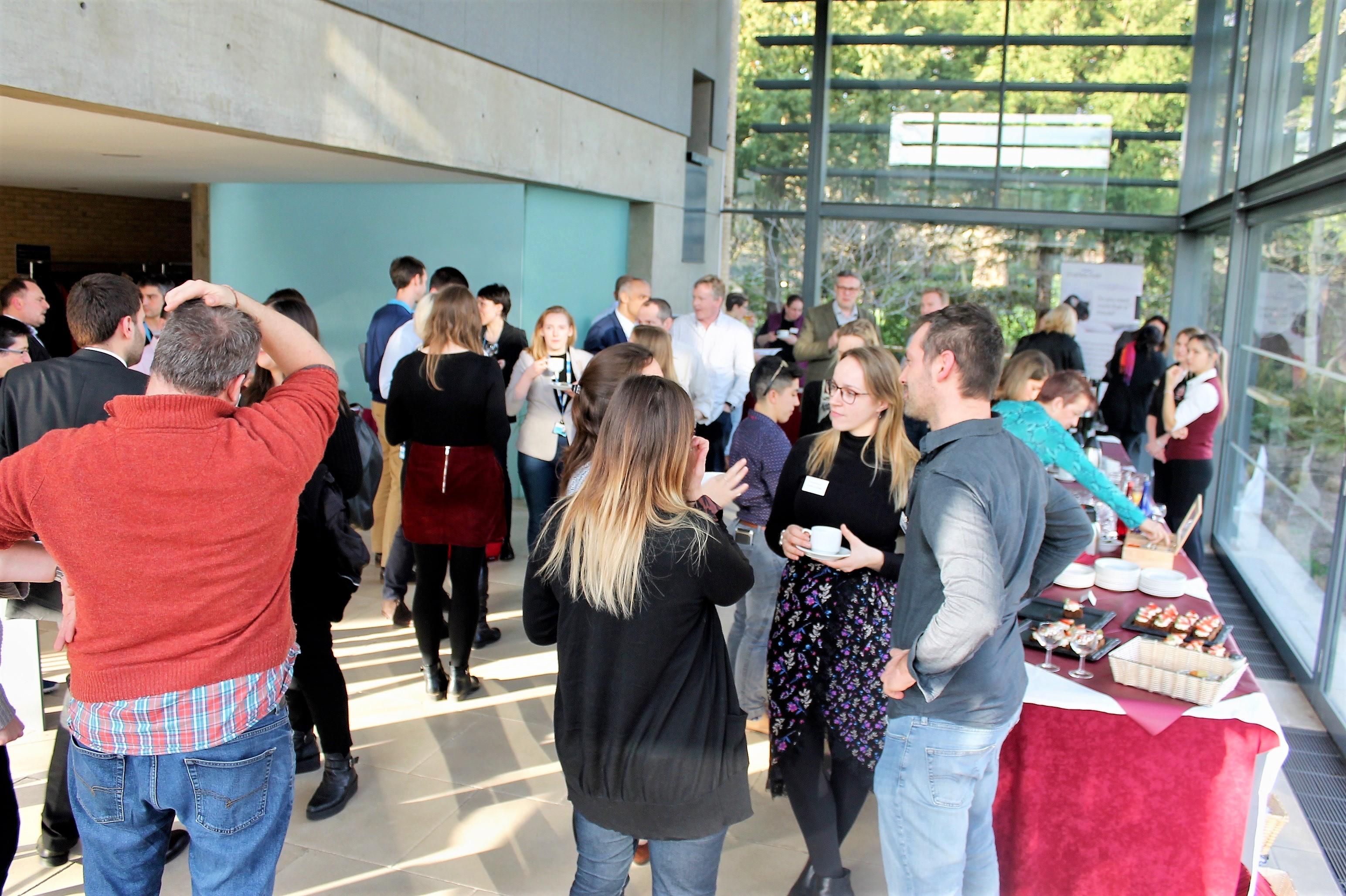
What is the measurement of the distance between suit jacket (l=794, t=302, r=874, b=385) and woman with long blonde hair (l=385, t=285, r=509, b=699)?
3314mm

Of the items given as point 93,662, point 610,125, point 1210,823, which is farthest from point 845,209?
point 93,662

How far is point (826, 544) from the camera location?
8.10 ft

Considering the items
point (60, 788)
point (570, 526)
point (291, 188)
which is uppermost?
point (291, 188)

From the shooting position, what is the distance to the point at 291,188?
7266 millimetres

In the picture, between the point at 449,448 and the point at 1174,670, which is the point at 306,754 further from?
the point at 1174,670

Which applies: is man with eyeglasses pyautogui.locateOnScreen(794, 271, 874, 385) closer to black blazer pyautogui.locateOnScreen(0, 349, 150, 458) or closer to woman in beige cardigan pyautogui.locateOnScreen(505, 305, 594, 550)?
woman in beige cardigan pyautogui.locateOnScreen(505, 305, 594, 550)

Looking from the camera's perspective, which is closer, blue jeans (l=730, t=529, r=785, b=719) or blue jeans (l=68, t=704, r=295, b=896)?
blue jeans (l=68, t=704, r=295, b=896)

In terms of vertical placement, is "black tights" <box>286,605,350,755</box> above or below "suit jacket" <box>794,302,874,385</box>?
below

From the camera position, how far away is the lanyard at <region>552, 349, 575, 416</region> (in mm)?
4688

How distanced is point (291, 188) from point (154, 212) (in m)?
5.79

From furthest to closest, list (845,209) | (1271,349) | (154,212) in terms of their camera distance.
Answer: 1. (154,212)
2. (845,209)
3. (1271,349)

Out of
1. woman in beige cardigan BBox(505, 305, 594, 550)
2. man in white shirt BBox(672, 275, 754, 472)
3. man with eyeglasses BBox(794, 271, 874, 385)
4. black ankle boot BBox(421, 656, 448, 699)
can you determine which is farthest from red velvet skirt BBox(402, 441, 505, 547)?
man with eyeglasses BBox(794, 271, 874, 385)

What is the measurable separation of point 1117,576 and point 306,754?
2.81 meters

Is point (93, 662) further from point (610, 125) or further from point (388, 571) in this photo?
point (610, 125)
